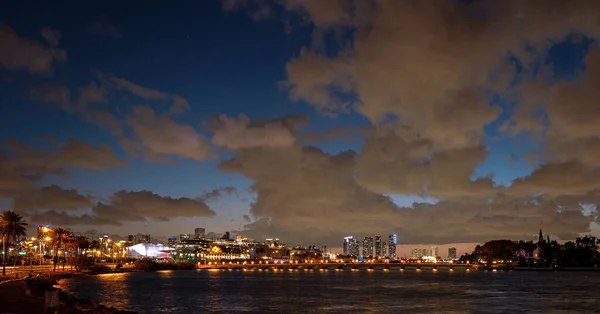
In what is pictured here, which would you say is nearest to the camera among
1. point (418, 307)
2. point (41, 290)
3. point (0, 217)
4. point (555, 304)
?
point (41, 290)

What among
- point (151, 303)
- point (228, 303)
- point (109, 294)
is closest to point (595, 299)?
point (228, 303)

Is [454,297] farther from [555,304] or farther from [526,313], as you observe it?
[526,313]

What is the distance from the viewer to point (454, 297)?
11369 cm

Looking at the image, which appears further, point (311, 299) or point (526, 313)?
point (311, 299)

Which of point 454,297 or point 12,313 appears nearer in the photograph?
point 12,313

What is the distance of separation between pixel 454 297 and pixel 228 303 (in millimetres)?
48082

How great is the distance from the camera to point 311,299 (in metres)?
107

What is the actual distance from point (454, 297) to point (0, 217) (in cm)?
10684

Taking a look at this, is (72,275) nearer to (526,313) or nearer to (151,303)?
(151,303)

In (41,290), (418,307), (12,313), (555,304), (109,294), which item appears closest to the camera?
(12,313)

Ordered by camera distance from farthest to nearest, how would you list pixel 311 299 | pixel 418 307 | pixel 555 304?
1. pixel 311 299
2. pixel 555 304
3. pixel 418 307

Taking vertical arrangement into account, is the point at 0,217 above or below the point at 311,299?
above

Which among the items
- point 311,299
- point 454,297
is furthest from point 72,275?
point 454,297

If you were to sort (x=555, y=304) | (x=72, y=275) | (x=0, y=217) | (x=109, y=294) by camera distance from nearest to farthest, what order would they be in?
(x=555, y=304) → (x=109, y=294) → (x=0, y=217) → (x=72, y=275)
